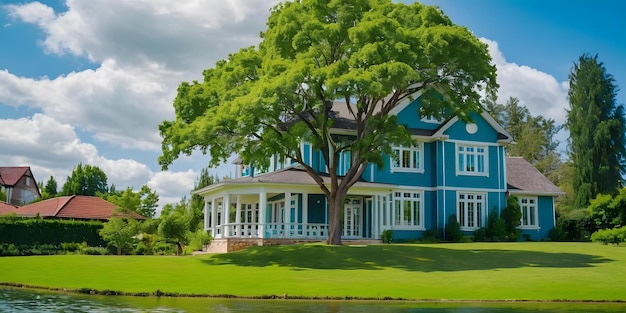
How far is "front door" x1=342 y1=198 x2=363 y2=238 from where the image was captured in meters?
37.1

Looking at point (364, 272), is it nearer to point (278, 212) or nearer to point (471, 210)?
point (278, 212)

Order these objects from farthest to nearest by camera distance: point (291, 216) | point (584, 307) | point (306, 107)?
point (291, 216)
point (306, 107)
point (584, 307)

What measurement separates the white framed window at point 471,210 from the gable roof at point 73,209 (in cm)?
2540

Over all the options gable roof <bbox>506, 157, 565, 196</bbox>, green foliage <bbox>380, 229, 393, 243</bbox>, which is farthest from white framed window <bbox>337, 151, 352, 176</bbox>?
Answer: gable roof <bbox>506, 157, 565, 196</bbox>

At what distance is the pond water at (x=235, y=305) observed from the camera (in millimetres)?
14523

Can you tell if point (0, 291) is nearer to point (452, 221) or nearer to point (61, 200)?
point (452, 221)

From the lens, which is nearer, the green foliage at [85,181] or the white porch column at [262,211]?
the white porch column at [262,211]

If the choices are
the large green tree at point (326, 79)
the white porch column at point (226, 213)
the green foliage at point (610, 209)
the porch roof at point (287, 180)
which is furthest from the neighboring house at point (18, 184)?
the green foliage at point (610, 209)

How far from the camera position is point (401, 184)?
38438 millimetres

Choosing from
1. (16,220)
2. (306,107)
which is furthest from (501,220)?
(16,220)

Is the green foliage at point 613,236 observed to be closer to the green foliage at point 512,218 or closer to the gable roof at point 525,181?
the green foliage at point 512,218

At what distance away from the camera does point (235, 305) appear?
15.6 metres

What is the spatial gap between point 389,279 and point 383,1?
13.4m

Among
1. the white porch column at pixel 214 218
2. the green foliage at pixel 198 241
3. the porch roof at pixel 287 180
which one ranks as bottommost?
the green foliage at pixel 198 241
